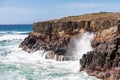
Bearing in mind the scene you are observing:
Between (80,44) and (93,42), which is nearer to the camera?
(93,42)

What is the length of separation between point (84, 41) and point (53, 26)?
26.8ft

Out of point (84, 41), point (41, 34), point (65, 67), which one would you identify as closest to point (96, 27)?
point (84, 41)

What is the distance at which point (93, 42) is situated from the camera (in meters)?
41.1

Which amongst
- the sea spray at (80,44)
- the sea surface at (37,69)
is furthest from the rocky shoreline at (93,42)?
the sea surface at (37,69)

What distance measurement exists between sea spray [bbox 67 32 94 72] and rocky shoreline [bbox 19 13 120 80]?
0.49m

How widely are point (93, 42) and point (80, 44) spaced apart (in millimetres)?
5365

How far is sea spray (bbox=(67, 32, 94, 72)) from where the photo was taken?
4441 cm

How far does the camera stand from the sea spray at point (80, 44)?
44.4 m

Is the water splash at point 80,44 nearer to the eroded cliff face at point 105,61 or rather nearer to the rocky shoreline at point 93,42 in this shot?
the rocky shoreline at point 93,42

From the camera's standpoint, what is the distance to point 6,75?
34875mm

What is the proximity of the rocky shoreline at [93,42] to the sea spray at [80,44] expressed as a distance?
0.49 m

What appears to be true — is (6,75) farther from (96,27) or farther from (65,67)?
(96,27)

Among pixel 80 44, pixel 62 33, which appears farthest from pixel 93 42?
pixel 62 33

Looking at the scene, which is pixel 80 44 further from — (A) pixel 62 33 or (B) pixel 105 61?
(B) pixel 105 61
